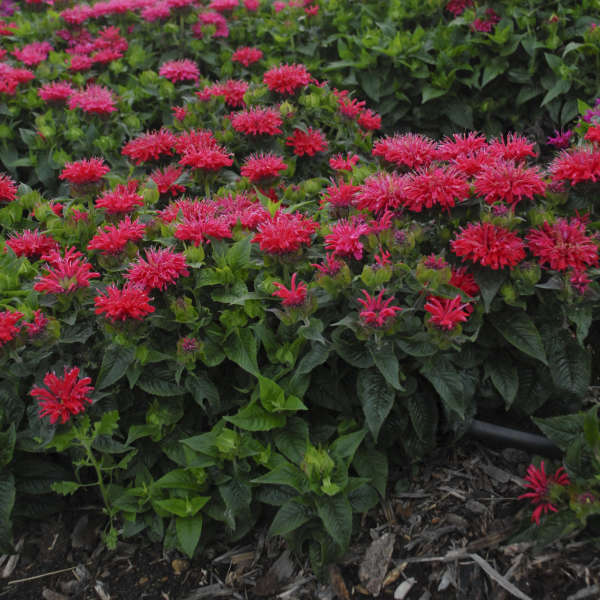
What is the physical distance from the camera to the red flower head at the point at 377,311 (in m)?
1.66

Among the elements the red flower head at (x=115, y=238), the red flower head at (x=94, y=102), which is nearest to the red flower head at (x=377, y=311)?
the red flower head at (x=115, y=238)

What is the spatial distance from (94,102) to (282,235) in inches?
62.9

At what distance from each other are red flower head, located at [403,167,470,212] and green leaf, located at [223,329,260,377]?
601 millimetres

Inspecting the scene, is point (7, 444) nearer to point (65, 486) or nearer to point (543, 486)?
point (65, 486)

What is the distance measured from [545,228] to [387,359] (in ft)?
1.91

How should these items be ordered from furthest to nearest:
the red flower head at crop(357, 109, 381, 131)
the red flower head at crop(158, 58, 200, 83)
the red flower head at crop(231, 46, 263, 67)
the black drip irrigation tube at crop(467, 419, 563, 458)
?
the red flower head at crop(231, 46, 263, 67), the red flower head at crop(158, 58, 200, 83), the red flower head at crop(357, 109, 381, 131), the black drip irrigation tube at crop(467, 419, 563, 458)

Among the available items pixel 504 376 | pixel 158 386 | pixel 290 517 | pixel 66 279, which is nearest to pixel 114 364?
pixel 158 386

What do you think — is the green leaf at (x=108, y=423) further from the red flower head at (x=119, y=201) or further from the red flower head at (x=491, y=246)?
the red flower head at (x=491, y=246)

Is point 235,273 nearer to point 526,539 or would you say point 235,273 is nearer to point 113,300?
point 113,300

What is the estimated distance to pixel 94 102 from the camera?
2.94 m

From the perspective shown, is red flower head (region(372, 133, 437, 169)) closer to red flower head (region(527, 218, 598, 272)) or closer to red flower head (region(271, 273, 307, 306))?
red flower head (region(527, 218, 598, 272))

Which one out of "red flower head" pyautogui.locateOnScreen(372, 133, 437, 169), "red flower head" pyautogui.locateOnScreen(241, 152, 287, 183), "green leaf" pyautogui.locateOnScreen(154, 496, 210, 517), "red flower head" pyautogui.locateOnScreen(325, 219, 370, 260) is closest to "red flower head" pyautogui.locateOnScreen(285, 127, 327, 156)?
"red flower head" pyautogui.locateOnScreen(241, 152, 287, 183)

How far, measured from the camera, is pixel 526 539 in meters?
1.67

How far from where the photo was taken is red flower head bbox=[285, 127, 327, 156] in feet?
9.09
